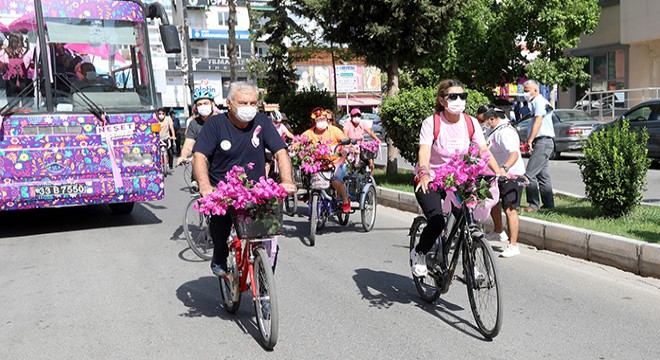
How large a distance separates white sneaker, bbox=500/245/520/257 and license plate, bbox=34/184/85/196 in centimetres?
577

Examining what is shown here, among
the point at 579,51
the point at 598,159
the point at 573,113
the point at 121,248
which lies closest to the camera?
the point at 598,159

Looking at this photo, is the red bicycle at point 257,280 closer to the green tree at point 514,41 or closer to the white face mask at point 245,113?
the white face mask at point 245,113

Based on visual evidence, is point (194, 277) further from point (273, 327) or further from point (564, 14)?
point (564, 14)

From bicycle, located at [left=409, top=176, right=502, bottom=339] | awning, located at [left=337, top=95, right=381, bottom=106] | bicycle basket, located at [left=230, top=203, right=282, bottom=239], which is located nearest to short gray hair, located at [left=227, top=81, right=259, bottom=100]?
bicycle basket, located at [left=230, top=203, right=282, bottom=239]

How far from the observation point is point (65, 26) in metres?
9.87

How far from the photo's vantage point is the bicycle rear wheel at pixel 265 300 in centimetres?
486

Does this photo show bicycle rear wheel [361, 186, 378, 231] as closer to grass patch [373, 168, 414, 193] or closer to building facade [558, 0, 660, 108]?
grass patch [373, 168, 414, 193]

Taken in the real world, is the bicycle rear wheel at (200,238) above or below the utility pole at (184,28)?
below

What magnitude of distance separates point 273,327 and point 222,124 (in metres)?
1.61

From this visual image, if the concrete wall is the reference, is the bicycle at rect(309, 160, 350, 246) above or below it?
below

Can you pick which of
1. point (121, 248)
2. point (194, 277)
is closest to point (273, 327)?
point (194, 277)

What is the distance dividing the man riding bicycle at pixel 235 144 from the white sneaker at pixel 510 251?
343cm

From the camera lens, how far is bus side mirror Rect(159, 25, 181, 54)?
33.2ft

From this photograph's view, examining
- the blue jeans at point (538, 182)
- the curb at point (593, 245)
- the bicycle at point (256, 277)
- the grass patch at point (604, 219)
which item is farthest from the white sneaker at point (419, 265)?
the blue jeans at point (538, 182)
